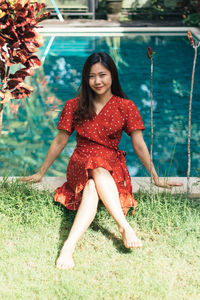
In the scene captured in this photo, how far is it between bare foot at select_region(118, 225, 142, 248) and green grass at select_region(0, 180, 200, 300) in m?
0.06

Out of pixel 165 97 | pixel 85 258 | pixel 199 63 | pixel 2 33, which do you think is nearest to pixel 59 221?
Answer: pixel 85 258

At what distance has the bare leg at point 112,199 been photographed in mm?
2306

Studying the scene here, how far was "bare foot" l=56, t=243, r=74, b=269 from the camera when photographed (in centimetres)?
217

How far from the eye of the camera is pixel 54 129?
16.4 ft

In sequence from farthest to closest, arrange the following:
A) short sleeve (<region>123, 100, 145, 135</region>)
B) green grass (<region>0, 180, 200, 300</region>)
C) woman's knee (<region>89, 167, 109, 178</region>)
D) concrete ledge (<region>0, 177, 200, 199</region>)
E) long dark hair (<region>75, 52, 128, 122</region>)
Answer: concrete ledge (<region>0, 177, 200, 199</region>) < short sleeve (<region>123, 100, 145, 135</region>) < long dark hair (<region>75, 52, 128, 122</region>) < woman's knee (<region>89, 167, 109, 178</region>) < green grass (<region>0, 180, 200, 300</region>)

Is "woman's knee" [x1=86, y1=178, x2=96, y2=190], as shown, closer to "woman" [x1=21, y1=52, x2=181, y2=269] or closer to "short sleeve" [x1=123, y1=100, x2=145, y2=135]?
"woman" [x1=21, y1=52, x2=181, y2=269]

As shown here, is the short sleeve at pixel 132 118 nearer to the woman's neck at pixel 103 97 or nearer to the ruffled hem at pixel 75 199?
the woman's neck at pixel 103 97

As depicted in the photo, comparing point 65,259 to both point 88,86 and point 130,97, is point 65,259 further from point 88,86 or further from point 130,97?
point 130,97

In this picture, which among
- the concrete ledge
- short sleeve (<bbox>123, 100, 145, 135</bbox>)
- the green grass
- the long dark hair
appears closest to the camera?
the green grass

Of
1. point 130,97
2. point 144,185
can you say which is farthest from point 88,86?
point 130,97

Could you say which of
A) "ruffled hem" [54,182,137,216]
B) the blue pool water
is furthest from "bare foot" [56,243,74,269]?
the blue pool water

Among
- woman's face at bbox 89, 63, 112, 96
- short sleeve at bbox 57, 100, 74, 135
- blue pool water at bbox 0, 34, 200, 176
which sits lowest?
blue pool water at bbox 0, 34, 200, 176

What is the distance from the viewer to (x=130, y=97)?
6156 millimetres

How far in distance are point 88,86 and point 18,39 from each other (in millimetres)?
544
